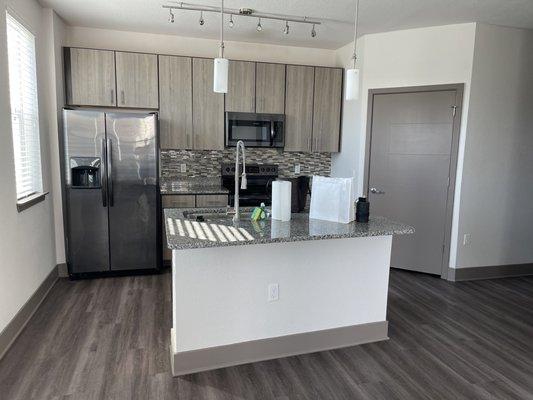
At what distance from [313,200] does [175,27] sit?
2643mm

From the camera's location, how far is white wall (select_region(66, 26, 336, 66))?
4250 millimetres

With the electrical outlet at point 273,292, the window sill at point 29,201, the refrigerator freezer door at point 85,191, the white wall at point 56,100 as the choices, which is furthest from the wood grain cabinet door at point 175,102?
the electrical outlet at point 273,292

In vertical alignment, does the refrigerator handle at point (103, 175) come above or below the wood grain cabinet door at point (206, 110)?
below

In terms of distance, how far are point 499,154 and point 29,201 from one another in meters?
4.50

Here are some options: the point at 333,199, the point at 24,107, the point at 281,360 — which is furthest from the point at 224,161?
the point at 281,360

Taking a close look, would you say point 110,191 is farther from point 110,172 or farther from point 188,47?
point 188,47

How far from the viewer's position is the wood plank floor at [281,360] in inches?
87.3

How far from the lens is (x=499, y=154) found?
4.08 m

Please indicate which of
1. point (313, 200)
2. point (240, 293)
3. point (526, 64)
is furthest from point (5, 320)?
point (526, 64)

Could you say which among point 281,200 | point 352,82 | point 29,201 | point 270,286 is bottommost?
point 270,286

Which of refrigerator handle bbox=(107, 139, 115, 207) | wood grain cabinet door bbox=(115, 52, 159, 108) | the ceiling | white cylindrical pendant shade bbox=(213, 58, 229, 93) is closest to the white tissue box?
white cylindrical pendant shade bbox=(213, 58, 229, 93)

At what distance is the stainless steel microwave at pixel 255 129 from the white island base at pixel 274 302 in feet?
7.33

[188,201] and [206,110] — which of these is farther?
[206,110]

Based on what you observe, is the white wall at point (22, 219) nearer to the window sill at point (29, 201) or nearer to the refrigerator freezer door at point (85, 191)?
the window sill at point (29, 201)
